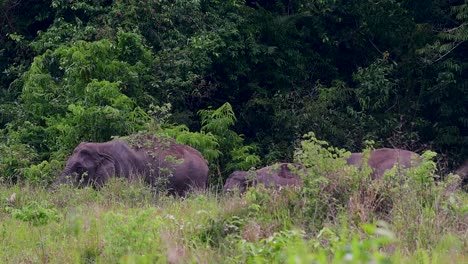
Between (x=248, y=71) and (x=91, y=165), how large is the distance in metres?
7.43

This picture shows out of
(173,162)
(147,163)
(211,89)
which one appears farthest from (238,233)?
(211,89)

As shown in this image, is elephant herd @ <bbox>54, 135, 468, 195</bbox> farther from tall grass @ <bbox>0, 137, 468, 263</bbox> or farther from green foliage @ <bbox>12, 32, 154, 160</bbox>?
tall grass @ <bbox>0, 137, 468, 263</bbox>

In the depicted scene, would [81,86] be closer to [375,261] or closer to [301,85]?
[301,85]

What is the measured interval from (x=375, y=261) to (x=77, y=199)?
24.3ft

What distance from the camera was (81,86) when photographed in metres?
16.2

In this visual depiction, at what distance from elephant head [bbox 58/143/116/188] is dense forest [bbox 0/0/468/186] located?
1995 mm

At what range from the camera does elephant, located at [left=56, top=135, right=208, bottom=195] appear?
13.2 meters

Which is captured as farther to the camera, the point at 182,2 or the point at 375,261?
the point at 182,2

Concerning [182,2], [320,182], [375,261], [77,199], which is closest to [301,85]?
[182,2]

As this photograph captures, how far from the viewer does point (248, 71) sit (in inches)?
792

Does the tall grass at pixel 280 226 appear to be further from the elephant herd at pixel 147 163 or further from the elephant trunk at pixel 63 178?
the elephant herd at pixel 147 163

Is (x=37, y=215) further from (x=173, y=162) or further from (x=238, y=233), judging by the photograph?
(x=173, y=162)

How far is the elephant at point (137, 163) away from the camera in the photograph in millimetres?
13195

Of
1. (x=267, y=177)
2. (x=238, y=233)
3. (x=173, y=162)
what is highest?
(x=238, y=233)
